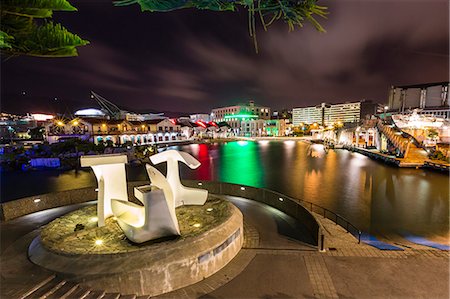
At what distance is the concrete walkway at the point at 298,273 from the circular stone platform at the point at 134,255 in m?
0.26

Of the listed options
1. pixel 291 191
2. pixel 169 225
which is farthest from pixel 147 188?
pixel 291 191

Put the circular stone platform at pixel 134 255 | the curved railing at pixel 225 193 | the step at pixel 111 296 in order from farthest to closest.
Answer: the curved railing at pixel 225 193 → the circular stone platform at pixel 134 255 → the step at pixel 111 296

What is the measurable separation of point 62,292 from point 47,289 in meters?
0.44

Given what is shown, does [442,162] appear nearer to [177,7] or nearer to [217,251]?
[217,251]

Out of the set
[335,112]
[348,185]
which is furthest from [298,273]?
[335,112]

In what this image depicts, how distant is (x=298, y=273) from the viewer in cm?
672

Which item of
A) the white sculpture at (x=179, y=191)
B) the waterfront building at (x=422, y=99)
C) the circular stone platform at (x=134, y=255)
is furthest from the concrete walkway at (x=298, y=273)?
the waterfront building at (x=422, y=99)

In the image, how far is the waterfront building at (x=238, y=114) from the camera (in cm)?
9469

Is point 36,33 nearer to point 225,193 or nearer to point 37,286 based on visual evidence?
point 37,286

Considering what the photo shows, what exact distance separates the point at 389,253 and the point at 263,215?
5.17m

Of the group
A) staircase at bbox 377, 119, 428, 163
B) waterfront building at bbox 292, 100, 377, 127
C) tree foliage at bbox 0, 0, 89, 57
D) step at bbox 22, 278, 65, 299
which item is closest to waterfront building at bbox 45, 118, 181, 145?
step at bbox 22, 278, 65, 299

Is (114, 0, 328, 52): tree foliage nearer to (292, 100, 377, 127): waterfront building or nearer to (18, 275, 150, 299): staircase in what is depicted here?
(18, 275, 150, 299): staircase

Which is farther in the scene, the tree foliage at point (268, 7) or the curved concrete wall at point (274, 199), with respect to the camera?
the curved concrete wall at point (274, 199)

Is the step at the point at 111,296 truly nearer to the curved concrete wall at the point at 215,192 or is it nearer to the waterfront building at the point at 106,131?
the curved concrete wall at the point at 215,192
